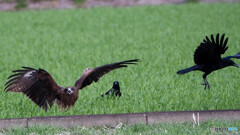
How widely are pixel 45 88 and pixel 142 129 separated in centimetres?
151

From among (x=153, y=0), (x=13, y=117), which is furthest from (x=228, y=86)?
(x=153, y=0)

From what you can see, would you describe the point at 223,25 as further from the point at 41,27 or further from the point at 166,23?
the point at 41,27

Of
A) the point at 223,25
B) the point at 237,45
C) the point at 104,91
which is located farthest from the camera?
the point at 223,25

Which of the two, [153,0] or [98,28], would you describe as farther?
[153,0]

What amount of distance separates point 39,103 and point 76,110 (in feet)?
1.64

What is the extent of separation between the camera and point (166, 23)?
60.4 feet

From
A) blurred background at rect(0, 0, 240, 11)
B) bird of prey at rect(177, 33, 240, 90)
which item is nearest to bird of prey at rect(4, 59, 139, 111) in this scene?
bird of prey at rect(177, 33, 240, 90)

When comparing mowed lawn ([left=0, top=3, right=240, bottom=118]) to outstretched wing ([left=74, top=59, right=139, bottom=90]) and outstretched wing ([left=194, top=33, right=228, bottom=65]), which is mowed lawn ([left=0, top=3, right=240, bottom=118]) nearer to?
outstretched wing ([left=74, top=59, right=139, bottom=90])

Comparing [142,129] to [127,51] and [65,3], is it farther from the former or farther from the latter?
[65,3]

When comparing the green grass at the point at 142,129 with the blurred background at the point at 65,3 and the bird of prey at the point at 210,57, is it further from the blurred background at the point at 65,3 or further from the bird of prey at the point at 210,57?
the blurred background at the point at 65,3

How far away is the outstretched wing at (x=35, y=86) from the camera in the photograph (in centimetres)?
634

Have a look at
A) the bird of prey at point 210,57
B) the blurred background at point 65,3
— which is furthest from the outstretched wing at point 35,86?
the blurred background at point 65,3

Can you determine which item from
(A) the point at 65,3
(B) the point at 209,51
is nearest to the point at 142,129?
(B) the point at 209,51

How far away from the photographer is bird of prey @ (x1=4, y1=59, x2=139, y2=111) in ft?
20.8
